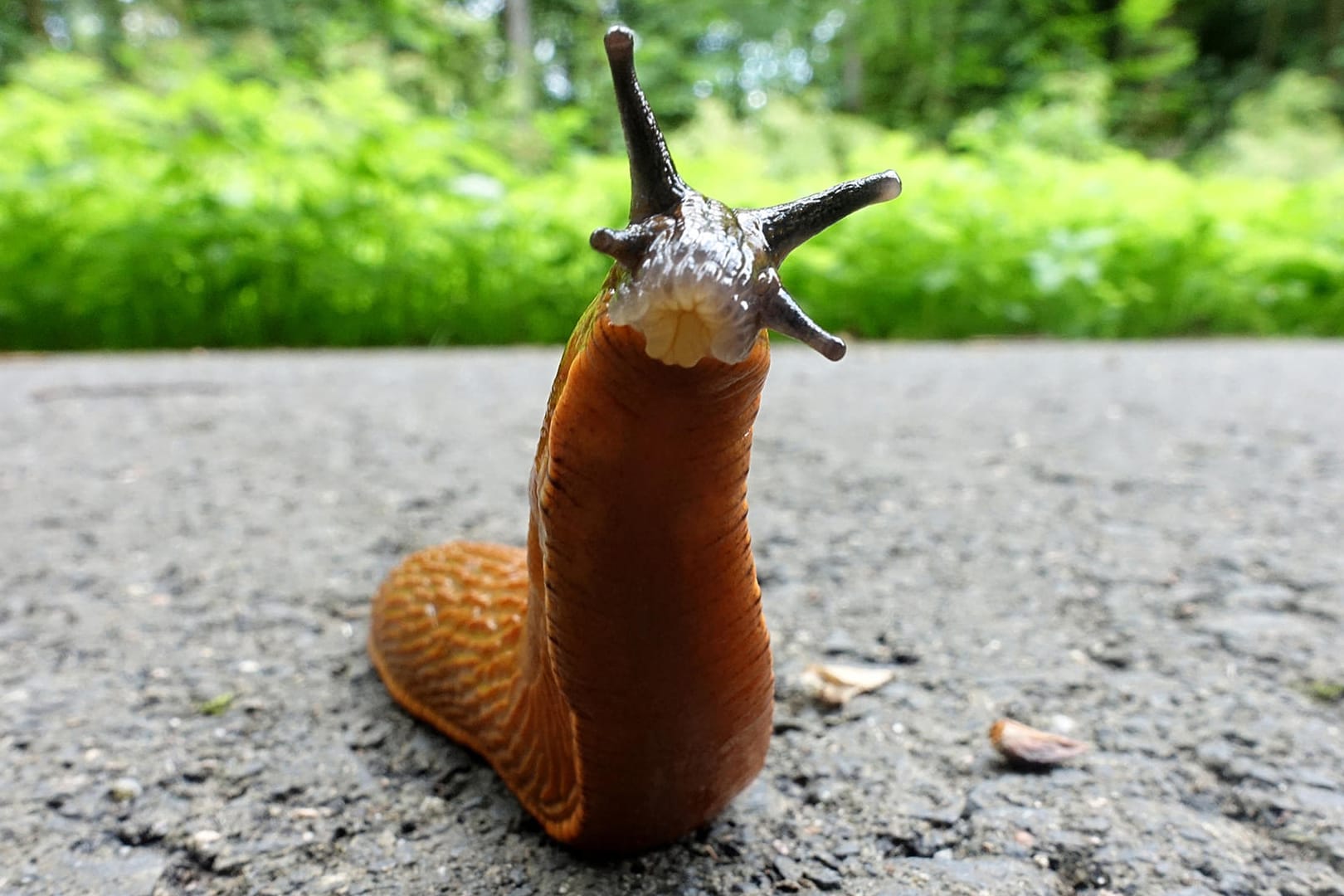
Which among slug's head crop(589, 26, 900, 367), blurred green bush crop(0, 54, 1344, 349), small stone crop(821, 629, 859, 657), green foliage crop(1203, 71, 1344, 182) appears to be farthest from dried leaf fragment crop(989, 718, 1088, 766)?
green foliage crop(1203, 71, 1344, 182)

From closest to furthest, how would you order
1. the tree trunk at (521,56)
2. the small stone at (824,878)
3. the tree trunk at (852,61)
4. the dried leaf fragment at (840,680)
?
the small stone at (824,878) → the dried leaf fragment at (840,680) → the tree trunk at (521,56) → the tree trunk at (852,61)

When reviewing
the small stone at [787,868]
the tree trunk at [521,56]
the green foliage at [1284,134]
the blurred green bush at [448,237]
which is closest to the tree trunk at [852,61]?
the green foliage at [1284,134]

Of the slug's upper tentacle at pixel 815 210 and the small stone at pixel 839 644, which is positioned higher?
the slug's upper tentacle at pixel 815 210

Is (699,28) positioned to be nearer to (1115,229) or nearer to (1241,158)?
(1241,158)

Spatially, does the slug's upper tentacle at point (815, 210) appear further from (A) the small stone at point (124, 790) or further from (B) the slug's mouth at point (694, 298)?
(A) the small stone at point (124, 790)

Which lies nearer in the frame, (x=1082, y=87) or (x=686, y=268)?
(x=686, y=268)

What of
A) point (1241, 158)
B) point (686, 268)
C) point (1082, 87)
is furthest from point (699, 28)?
point (686, 268)

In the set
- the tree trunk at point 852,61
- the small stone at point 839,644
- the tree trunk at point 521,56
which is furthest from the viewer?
the tree trunk at point 852,61
